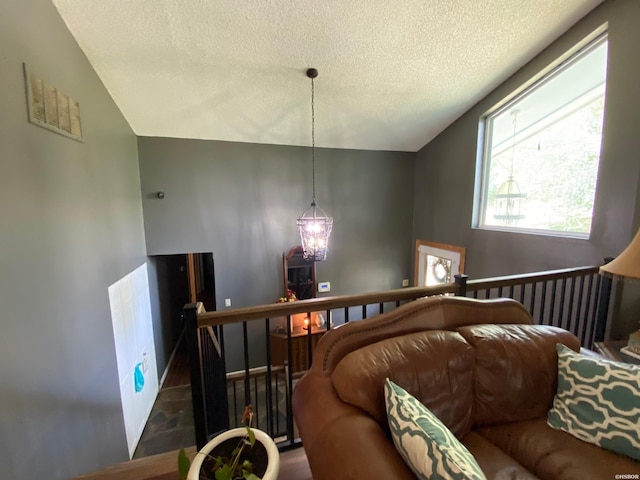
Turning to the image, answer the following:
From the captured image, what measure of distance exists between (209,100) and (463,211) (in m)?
3.53

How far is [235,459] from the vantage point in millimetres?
947

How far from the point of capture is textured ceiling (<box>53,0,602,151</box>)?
2.04m

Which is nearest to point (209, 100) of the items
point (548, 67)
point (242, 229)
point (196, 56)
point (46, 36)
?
point (196, 56)

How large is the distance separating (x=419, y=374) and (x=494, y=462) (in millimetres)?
440

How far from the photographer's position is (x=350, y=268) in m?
4.74

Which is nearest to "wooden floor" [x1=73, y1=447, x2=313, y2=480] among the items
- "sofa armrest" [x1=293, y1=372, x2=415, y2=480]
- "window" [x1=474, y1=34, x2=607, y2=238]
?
"sofa armrest" [x1=293, y1=372, x2=415, y2=480]

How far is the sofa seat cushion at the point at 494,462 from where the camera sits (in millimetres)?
1054

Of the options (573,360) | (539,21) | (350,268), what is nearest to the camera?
(573,360)

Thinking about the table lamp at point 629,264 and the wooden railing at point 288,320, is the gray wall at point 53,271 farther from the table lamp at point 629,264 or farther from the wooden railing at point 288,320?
the table lamp at point 629,264

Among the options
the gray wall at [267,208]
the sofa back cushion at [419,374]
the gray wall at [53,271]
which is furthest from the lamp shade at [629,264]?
the gray wall at [267,208]

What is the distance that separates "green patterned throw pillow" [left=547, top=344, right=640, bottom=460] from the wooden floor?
1.24 meters

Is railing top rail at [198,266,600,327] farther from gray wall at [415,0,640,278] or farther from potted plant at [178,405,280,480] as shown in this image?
gray wall at [415,0,640,278]

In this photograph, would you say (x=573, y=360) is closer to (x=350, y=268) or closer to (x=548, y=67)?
(x=548, y=67)

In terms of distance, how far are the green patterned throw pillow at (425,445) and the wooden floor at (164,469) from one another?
2.54 feet
